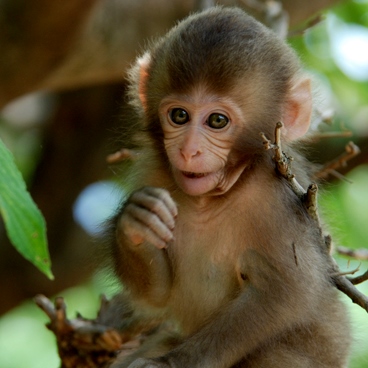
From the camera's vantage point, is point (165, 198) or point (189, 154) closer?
point (189, 154)

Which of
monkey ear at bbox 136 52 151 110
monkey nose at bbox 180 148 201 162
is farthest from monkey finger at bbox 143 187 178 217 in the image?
monkey ear at bbox 136 52 151 110

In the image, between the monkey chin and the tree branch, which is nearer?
the tree branch

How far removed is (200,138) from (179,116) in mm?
232

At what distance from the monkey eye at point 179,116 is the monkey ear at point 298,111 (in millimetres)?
584

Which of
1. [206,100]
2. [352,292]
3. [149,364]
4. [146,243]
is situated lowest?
[149,364]

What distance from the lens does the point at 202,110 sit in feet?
13.3

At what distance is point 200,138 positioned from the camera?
395 cm

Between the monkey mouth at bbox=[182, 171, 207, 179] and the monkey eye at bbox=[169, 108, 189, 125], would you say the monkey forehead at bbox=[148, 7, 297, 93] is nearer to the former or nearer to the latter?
the monkey eye at bbox=[169, 108, 189, 125]

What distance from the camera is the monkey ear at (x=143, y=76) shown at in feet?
14.8

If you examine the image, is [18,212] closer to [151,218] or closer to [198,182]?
[151,218]

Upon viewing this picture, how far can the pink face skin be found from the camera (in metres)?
3.91

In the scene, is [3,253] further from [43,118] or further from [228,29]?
[228,29]

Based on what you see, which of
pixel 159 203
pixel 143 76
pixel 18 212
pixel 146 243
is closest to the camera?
pixel 18 212

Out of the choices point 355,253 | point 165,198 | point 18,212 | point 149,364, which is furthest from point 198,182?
point 18,212
